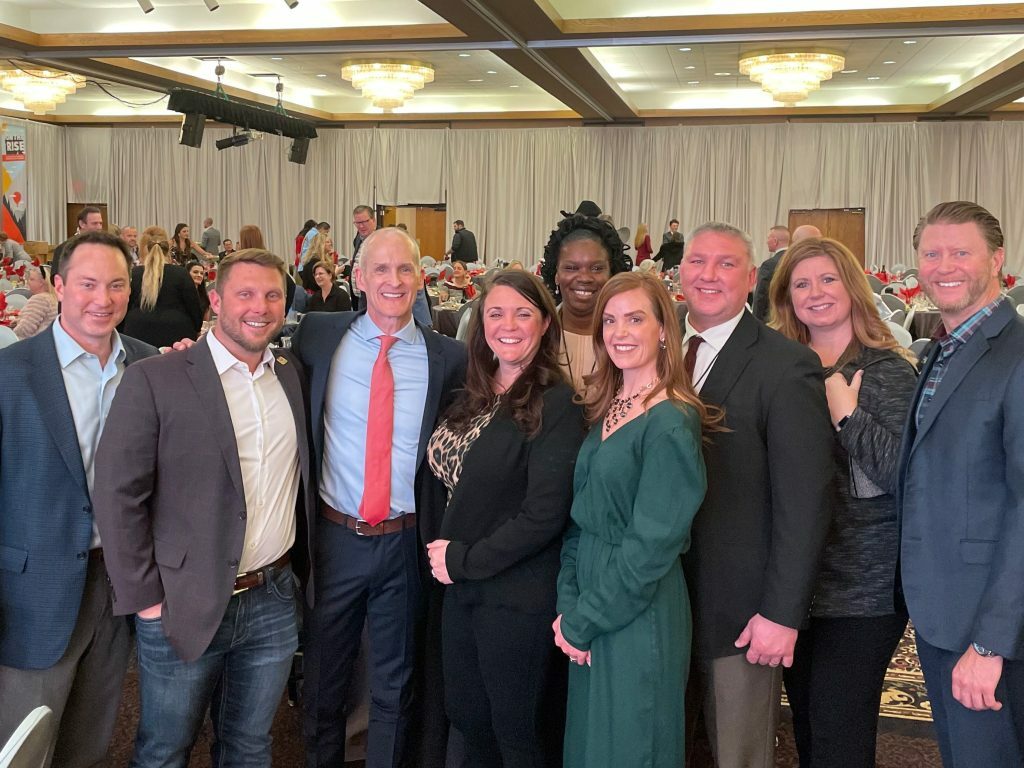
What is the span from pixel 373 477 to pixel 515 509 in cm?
50

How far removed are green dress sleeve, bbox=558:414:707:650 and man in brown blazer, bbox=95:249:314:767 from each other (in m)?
0.91

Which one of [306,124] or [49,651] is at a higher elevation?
[306,124]

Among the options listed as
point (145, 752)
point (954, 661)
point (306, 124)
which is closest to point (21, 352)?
point (145, 752)

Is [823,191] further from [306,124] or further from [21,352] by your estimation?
[21,352]

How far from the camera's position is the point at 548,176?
19.8m

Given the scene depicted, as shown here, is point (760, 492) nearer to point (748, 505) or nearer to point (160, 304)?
point (748, 505)

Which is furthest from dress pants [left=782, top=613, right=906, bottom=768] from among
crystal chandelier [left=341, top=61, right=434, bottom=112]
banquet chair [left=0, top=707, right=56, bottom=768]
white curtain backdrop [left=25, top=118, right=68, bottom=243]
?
white curtain backdrop [left=25, top=118, right=68, bottom=243]

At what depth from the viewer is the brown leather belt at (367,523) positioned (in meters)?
2.79

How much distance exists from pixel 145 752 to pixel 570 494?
1293 millimetres

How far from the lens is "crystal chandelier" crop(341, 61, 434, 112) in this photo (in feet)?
44.2

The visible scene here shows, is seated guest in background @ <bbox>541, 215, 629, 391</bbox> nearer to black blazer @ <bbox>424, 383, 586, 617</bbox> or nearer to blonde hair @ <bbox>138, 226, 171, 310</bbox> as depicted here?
black blazer @ <bbox>424, 383, 586, 617</bbox>

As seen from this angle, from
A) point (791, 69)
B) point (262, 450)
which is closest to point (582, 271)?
point (262, 450)

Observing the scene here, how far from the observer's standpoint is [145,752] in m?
2.52

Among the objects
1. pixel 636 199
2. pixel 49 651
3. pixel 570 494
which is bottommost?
pixel 49 651
